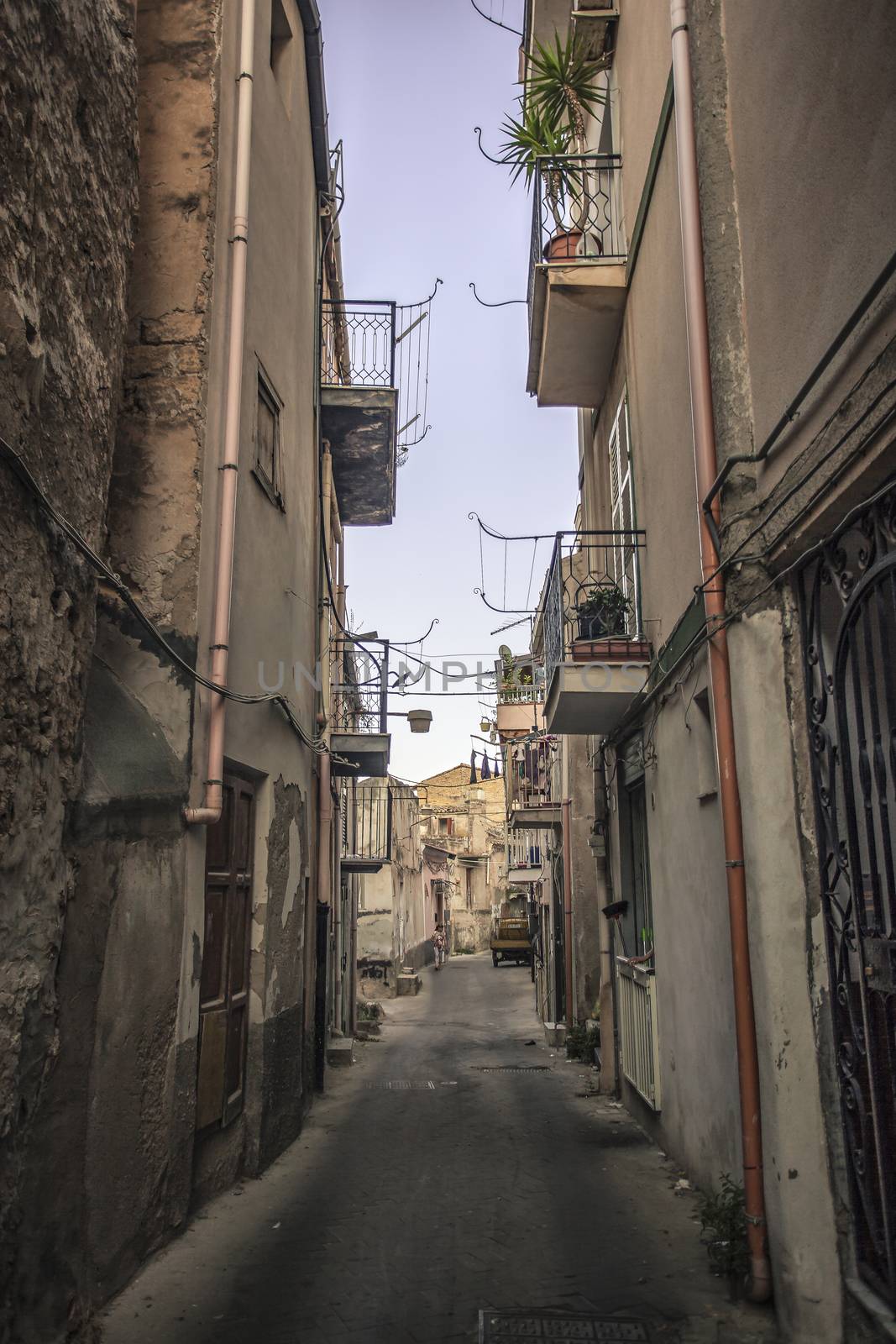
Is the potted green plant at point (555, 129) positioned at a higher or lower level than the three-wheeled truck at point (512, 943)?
higher

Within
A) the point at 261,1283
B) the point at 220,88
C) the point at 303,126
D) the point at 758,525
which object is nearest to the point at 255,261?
the point at 220,88

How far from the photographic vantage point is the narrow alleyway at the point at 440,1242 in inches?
171

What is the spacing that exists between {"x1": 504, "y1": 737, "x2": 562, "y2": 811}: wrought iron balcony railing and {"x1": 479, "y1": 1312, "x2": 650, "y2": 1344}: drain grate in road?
11201mm

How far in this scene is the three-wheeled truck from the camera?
3653cm

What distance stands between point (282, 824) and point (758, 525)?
486 cm

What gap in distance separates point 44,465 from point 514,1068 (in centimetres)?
1030

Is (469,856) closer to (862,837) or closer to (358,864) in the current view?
(358,864)

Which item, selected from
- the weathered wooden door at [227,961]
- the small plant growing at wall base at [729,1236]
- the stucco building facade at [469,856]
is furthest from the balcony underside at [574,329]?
the stucco building facade at [469,856]

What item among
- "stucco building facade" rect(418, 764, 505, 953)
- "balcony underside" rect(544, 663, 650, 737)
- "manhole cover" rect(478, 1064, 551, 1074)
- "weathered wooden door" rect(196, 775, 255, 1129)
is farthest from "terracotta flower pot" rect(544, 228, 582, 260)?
"stucco building facade" rect(418, 764, 505, 953)

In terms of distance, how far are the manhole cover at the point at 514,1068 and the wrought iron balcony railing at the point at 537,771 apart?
4.33m

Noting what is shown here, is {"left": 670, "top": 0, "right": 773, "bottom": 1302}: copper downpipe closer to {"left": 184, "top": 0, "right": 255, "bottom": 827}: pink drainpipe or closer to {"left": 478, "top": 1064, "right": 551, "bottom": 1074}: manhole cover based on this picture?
{"left": 184, "top": 0, "right": 255, "bottom": 827}: pink drainpipe

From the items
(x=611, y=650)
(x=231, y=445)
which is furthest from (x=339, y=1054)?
(x=231, y=445)

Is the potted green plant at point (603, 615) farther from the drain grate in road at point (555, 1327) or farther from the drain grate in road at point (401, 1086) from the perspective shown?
Answer: the drain grate in road at point (401, 1086)

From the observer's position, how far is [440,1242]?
5.42 m
